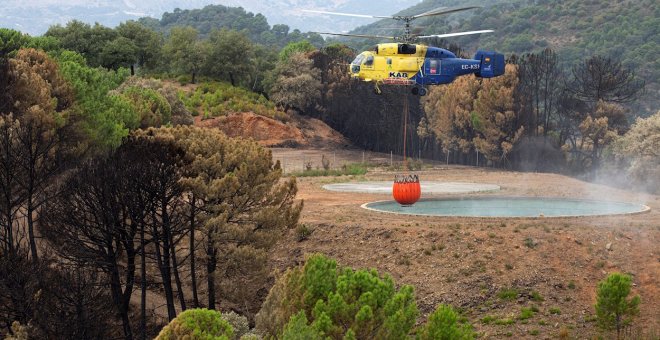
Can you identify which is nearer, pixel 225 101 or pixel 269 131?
pixel 269 131

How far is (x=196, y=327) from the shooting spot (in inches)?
1077

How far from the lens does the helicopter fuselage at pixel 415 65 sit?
55938 millimetres

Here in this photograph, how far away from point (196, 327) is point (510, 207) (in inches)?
1362

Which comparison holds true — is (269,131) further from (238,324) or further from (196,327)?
(196,327)

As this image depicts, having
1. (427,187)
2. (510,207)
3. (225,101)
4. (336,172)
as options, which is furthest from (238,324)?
(225,101)

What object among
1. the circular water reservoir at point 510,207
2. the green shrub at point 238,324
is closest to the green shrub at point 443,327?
the green shrub at point 238,324

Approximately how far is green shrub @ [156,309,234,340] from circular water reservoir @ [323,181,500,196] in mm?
38373

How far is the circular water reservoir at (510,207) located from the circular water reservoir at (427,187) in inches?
174

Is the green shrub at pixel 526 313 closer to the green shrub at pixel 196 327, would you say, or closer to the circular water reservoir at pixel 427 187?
the green shrub at pixel 196 327

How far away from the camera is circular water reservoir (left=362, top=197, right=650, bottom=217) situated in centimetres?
5575

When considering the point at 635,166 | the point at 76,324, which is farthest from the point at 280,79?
the point at 76,324

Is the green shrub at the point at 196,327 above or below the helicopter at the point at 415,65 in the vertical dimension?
below

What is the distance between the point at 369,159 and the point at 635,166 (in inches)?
1272

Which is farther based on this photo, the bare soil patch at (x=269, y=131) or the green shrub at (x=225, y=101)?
the green shrub at (x=225, y=101)
